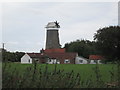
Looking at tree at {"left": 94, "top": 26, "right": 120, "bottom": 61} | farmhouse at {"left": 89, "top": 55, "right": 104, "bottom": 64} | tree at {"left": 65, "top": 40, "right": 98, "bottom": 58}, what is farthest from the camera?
tree at {"left": 65, "top": 40, "right": 98, "bottom": 58}

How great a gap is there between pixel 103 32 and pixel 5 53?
149 feet

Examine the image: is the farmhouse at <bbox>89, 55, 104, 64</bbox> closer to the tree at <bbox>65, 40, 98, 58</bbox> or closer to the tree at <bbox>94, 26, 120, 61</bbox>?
the tree at <bbox>94, 26, 120, 61</bbox>

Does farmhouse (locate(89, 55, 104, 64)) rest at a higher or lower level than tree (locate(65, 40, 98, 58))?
lower

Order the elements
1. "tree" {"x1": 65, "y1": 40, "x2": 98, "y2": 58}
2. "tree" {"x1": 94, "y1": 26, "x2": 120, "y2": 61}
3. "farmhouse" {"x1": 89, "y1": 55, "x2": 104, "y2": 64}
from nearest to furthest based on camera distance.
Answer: "farmhouse" {"x1": 89, "y1": 55, "x2": 104, "y2": 64} → "tree" {"x1": 94, "y1": 26, "x2": 120, "y2": 61} → "tree" {"x1": 65, "y1": 40, "x2": 98, "y2": 58}

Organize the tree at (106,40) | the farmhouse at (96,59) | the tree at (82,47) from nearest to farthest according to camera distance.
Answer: the farmhouse at (96,59) → the tree at (106,40) → the tree at (82,47)

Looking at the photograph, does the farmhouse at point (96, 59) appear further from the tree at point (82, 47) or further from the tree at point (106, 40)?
the tree at point (82, 47)

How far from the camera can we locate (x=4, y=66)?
472cm

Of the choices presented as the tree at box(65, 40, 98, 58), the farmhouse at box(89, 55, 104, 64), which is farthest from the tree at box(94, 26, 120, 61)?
the tree at box(65, 40, 98, 58)

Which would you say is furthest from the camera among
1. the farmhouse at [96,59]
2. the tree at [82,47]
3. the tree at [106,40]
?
the tree at [82,47]

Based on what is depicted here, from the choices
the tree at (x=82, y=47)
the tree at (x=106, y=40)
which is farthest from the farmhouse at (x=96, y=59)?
the tree at (x=82, y=47)

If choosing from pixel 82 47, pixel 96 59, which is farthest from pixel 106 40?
pixel 96 59

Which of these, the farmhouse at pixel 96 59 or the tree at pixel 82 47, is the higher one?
the tree at pixel 82 47

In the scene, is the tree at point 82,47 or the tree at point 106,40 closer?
the tree at point 106,40

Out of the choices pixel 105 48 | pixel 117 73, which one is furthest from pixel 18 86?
pixel 105 48
